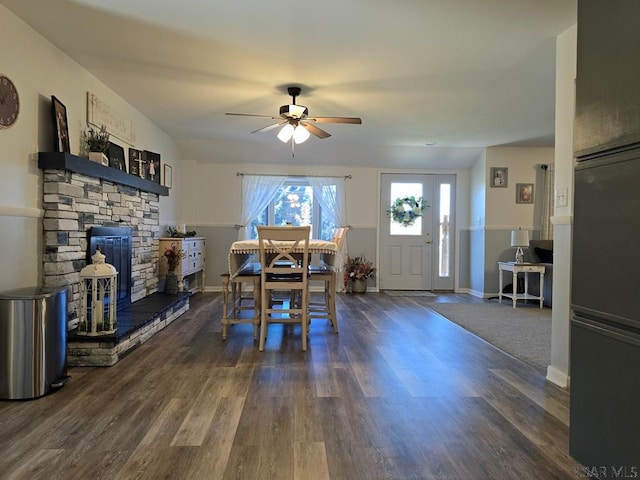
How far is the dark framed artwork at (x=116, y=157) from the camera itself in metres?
3.81

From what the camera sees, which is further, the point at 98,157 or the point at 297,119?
the point at 297,119

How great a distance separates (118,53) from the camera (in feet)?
10.2

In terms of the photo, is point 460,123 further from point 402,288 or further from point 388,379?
point 388,379

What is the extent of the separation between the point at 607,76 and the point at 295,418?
2034 mm

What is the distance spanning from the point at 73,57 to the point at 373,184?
4.73m

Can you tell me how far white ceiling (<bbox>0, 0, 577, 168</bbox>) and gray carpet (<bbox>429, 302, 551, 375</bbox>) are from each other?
2365 mm

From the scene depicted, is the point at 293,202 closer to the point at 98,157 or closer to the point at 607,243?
the point at 98,157

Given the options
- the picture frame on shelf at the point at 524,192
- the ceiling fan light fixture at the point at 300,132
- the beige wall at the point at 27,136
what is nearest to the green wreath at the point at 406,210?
the picture frame on shelf at the point at 524,192

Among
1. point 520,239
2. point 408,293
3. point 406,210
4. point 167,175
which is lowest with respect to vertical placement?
point 408,293

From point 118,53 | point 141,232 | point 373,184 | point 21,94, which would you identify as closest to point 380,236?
point 373,184

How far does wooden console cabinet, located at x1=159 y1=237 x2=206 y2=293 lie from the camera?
5.18 metres

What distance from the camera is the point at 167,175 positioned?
5715 mm

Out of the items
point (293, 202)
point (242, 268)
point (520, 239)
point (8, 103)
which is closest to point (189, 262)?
point (242, 268)

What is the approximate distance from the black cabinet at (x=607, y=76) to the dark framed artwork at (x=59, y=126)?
3.36m
